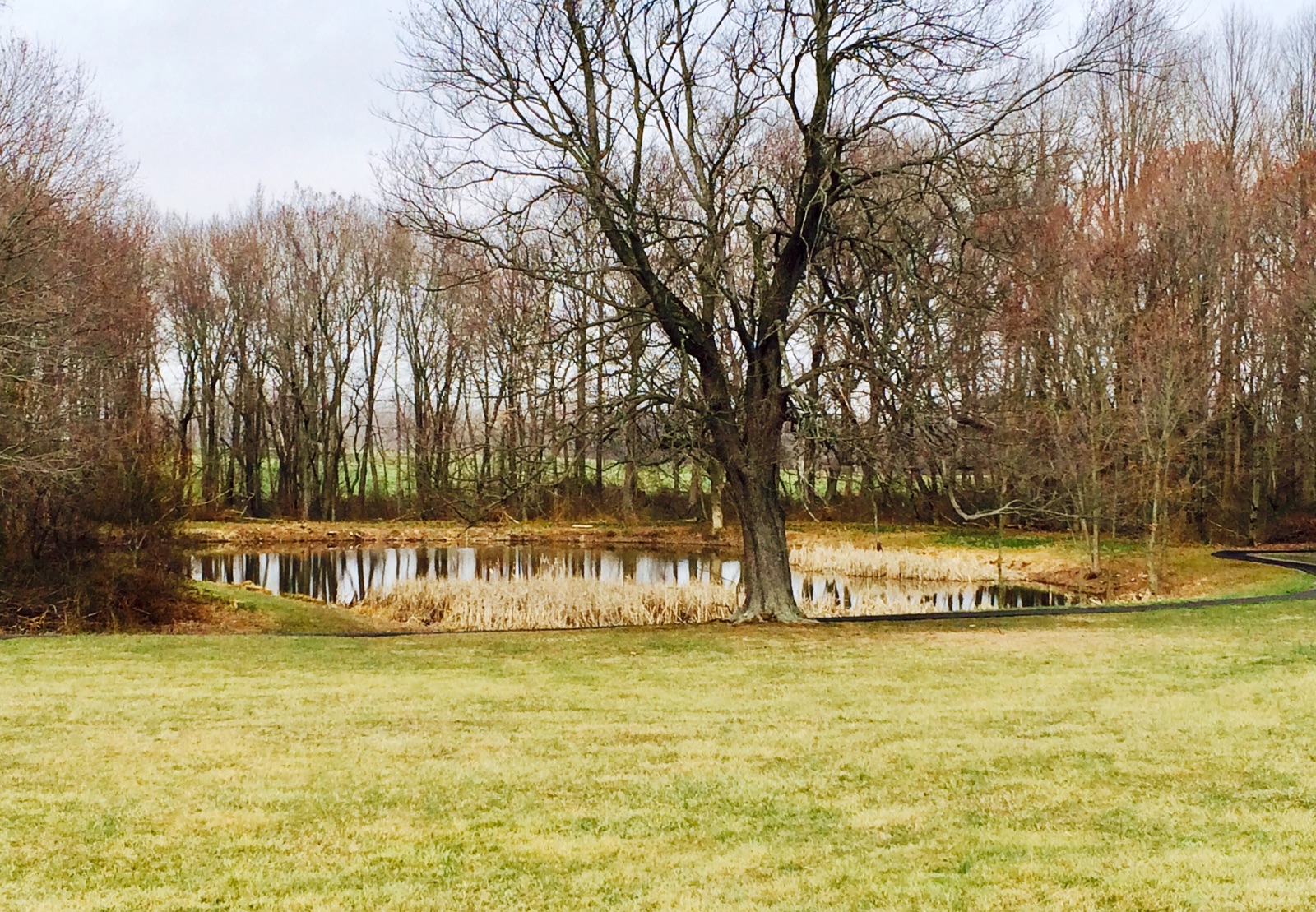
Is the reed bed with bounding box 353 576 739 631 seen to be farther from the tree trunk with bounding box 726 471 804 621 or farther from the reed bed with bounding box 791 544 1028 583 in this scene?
the reed bed with bounding box 791 544 1028 583

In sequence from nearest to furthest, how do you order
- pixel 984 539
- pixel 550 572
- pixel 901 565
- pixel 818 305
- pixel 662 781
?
1. pixel 662 781
2. pixel 818 305
3. pixel 550 572
4. pixel 901 565
5. pixel 984 539

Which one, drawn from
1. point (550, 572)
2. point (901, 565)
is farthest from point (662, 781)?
point (901, 565)

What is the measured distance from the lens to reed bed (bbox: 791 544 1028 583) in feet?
86.7

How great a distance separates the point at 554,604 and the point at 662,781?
1149 centimetres

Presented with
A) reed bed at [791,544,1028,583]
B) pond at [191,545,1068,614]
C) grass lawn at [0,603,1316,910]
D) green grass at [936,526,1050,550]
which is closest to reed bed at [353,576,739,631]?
pond at [191,545,1068,614]

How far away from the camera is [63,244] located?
648 inches

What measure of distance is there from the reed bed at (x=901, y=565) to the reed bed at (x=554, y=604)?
856 centimetres

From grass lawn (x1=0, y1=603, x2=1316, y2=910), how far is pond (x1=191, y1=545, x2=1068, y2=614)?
8904 mm

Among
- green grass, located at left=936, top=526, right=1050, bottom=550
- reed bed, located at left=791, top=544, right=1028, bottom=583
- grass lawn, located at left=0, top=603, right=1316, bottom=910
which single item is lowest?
grass lawn, located at left=0, top=603, right=1316, bottom=910

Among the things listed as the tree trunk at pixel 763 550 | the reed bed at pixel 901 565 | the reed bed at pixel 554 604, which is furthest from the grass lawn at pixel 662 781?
the reed bed at pixel 901 565

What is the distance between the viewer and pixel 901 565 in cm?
2692

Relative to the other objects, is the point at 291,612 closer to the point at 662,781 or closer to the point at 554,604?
the point at 554,604

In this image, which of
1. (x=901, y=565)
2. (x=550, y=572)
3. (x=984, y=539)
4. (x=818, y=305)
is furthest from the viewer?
(x=984, y=539)

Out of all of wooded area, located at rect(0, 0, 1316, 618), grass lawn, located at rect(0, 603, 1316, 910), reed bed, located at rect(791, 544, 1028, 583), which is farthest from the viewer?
reed bed, located at rect(791, 544, 1028, 583)
